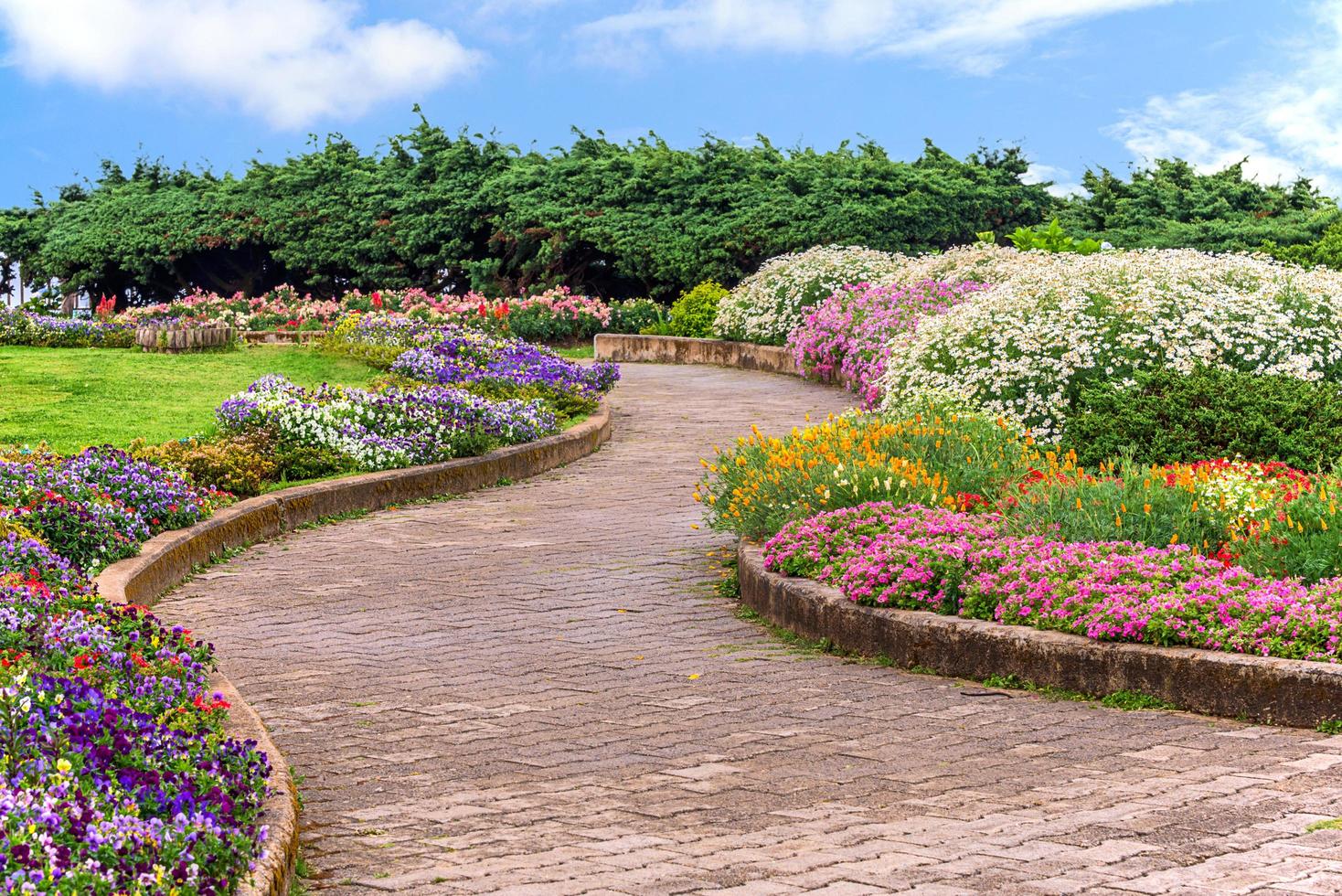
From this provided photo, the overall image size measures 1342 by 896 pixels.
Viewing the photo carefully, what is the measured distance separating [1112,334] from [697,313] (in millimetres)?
12862

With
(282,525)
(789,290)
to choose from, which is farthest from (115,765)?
(789,290)

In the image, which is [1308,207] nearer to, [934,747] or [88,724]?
[934,747]

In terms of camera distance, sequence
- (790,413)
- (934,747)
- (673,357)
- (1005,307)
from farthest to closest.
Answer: (673,357)
(790,413)
(1005,307)
(934,747)

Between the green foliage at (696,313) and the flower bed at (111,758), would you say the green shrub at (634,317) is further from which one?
the flower bed at (111,758)

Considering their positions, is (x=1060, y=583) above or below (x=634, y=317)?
below

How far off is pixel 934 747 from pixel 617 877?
5.63 ft

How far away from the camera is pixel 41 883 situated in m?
3.40

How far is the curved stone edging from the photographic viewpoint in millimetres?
5969

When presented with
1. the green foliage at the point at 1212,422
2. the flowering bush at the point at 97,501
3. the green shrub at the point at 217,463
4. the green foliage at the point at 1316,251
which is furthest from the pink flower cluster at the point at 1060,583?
the green foliage at the point at 1316,251

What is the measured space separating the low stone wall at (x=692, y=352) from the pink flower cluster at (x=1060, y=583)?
13046mm

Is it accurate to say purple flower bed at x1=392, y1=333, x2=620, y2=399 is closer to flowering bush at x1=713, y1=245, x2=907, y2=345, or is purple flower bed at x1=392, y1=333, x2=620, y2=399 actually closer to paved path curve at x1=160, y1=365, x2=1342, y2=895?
flowering bush at x1=713, y1=245, x2=907, y2=345

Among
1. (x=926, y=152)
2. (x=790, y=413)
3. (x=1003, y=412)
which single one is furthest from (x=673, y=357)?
(x=1003, y=412)

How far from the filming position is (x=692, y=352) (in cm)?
→ 2347

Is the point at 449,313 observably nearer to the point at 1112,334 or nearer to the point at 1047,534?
the point at 1112,334
